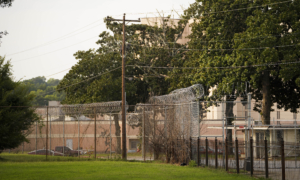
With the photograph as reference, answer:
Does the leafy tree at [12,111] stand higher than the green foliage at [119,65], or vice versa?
the green foliage at [119,65]

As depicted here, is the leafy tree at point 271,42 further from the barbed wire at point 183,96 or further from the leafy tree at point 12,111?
the leafy tree at point 12,111

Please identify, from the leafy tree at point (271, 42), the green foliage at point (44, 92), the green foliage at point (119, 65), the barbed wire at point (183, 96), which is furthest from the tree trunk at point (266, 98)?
the green foliage at point (44, 92)

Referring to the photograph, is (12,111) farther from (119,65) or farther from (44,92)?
(44,92)

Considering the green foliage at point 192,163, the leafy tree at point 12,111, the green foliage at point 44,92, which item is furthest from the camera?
the green foliage at point 44,92

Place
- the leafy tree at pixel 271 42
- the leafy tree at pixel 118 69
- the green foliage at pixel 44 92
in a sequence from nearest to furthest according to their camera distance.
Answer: the leafy tree at pixel 271 42
the leafy tree at pixel 118 69
the green foliage at pixel 44 92

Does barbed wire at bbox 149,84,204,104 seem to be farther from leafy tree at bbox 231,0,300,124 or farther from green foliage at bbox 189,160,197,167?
leafy tree at bbox 231,0,300,124

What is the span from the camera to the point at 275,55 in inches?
1075

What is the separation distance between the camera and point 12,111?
934 inches

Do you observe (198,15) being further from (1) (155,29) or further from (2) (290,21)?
(2) (290,21)

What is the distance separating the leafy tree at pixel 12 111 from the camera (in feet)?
75.9

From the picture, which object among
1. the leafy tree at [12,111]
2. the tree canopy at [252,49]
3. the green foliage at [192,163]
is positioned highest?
the tree canopy at [252,49]

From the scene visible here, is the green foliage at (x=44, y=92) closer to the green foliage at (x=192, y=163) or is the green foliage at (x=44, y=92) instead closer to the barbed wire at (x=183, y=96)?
the barbed wire at (x=183, y=96)

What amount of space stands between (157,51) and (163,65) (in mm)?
1827

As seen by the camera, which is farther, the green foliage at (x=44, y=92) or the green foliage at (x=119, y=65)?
the green foliage at (x=44, y=92)
